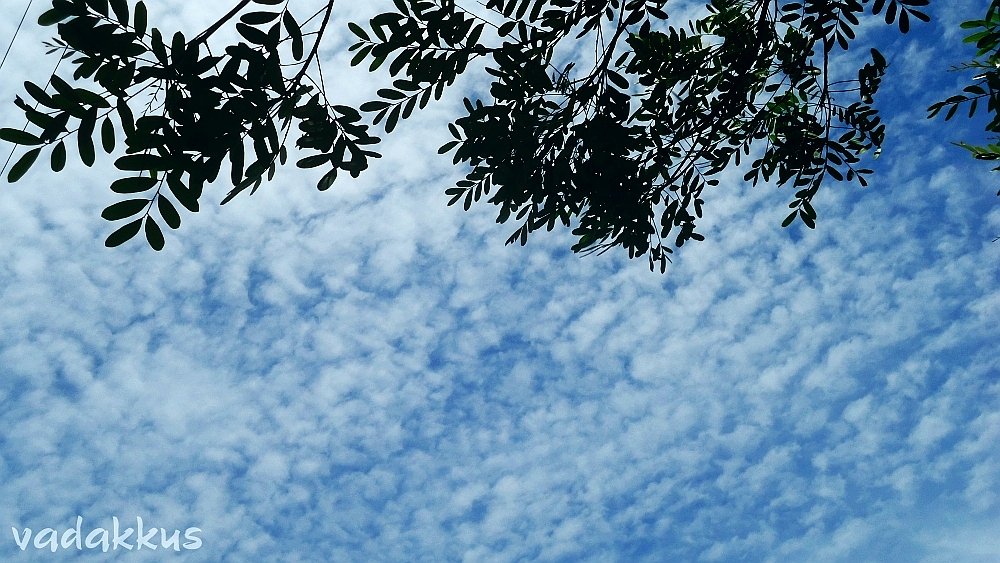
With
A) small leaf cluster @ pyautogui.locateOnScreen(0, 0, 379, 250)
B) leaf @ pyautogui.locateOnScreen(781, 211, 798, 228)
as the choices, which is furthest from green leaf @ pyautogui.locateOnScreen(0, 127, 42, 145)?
leaf @ pyautogui.locateOnScreen(781, 211, 798, 228)

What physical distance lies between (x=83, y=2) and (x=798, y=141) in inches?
208

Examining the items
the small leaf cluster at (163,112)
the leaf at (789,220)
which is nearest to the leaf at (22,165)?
the small leaf cluster at (163,112)

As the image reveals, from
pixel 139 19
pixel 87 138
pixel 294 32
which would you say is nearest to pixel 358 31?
pixel 294 32

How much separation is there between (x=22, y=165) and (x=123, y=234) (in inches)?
23.2

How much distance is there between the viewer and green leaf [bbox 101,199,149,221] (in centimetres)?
317

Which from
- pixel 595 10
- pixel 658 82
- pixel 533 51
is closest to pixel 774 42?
pixel 658 82

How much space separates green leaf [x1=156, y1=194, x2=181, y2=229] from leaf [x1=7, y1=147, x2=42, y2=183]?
641mm

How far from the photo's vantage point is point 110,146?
330cm

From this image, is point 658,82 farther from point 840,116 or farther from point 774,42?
point 840,116

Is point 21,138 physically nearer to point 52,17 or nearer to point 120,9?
point 52,17

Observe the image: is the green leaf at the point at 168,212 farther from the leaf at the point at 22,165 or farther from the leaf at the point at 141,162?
the leaf at the point at 22,165

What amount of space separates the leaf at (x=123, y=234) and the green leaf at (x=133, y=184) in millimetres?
148

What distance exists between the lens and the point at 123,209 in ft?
10.5

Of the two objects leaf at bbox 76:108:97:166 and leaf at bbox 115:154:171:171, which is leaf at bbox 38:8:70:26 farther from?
leaf at bbox 115:154:171:171
